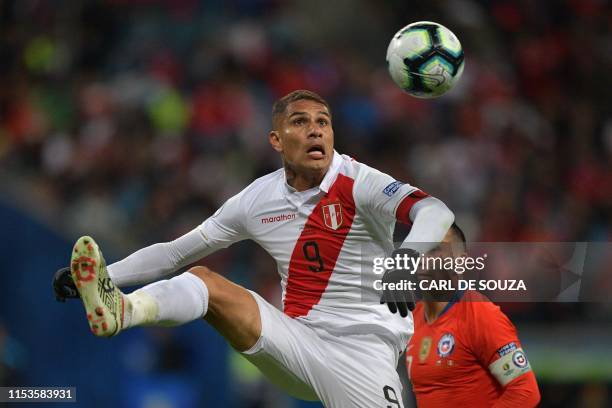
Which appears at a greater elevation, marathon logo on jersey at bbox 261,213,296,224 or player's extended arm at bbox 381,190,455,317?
marathon logo on jersey at bbox 261,213,296,224

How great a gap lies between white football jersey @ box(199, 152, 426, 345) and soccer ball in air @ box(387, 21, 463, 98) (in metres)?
0.75

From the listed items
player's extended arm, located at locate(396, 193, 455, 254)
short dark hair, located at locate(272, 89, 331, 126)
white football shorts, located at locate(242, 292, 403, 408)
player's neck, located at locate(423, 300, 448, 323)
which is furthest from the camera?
player's neck, located at locate(423, 300, 448, 323)

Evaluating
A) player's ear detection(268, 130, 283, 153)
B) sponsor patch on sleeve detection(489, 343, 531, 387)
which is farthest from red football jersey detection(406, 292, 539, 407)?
player's ear detection(268, 130, 283, 153)

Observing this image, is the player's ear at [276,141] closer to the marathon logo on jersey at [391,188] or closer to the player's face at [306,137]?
the player's face at [306,137]

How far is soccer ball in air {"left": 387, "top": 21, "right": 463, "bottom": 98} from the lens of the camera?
6.14 meters

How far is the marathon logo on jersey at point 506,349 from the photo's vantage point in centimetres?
566

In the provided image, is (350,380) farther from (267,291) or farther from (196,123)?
(196,123)

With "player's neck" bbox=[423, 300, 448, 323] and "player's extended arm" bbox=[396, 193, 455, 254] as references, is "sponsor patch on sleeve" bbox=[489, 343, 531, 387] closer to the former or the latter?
"player's neck" bbox=[423, 300, 448, 323]

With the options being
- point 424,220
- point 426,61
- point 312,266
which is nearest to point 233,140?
point 426,61

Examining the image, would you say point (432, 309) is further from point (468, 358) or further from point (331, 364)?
point (331, 364)

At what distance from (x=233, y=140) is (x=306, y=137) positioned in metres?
5.56

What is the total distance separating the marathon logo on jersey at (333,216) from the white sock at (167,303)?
34.5 inches

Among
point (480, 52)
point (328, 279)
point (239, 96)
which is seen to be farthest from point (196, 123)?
point (328, 279)

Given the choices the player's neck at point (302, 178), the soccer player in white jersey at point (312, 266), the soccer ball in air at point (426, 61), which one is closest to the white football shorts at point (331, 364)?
the soccer player in white jersey at point (312, 266)
